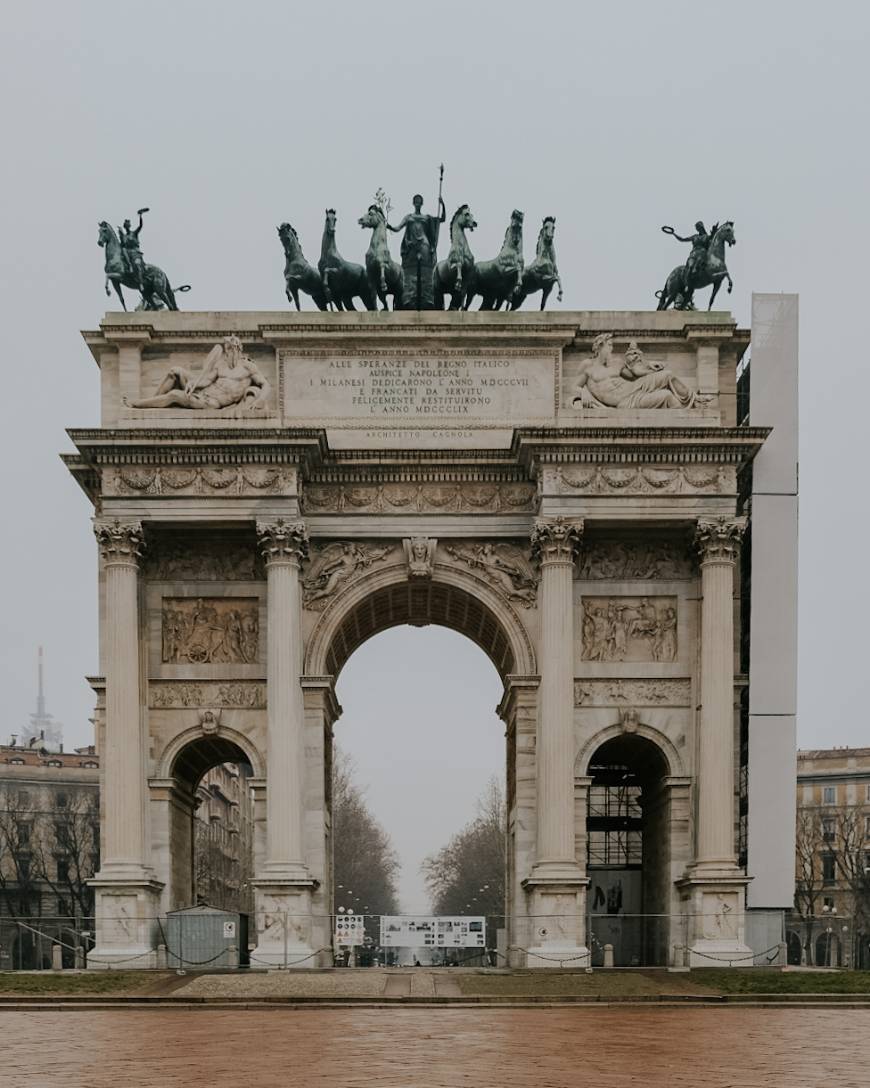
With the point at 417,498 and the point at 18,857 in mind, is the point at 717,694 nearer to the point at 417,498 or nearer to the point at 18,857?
the point at 417,498

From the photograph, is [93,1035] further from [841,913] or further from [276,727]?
[841,913]

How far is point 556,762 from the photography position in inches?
1791

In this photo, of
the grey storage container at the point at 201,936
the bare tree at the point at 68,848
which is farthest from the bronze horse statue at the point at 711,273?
the bare tree at the point at 68,848

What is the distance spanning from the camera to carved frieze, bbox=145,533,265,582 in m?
47.8

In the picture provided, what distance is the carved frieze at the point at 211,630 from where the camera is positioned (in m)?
47.7

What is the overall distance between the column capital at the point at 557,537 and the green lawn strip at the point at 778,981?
36.4ft

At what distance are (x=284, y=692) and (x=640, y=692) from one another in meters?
9.54

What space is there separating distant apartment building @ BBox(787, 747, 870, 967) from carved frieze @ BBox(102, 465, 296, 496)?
55326 mm

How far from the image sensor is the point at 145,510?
46094mm

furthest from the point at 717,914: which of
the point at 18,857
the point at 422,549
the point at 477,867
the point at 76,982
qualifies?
the point at 477,867

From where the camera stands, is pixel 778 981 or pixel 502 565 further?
pixel 502 565

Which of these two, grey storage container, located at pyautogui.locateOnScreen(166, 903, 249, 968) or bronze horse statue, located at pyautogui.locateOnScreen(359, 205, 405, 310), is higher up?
bronze horse statue, located at pyautogui.locateOnScreen(359, 205, 405, 310)

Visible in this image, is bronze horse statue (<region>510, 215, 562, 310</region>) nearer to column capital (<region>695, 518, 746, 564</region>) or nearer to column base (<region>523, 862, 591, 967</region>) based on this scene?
column capital (<region>695, 518, 746, 564</region>)

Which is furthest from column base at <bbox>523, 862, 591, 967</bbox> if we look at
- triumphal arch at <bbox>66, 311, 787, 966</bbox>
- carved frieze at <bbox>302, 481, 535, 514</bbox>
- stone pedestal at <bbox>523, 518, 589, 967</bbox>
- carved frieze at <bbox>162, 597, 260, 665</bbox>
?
carved frieze at <bbox>162, 597, 260, 665</bbox>
